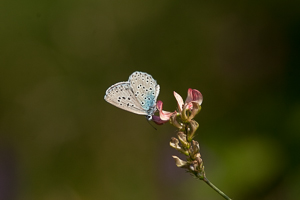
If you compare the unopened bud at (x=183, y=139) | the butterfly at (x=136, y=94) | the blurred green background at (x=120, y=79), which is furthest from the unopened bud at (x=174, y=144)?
the blurred green background at (x=120, y=79)

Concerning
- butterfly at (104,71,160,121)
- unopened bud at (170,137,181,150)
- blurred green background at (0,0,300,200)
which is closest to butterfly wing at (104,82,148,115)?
butterfly at (104,71,160,121)

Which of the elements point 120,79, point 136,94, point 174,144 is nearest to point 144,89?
point 136,94

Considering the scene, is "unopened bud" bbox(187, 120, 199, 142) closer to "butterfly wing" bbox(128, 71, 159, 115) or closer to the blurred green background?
"butterfly wing" bbox(128, 71, 159, 115)

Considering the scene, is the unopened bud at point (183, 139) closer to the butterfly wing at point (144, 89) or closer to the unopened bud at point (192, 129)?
the unopened bud at point (192, 129)

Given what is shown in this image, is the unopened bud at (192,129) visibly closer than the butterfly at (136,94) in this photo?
Yes

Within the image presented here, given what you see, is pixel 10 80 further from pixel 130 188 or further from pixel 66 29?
pixel 130 188

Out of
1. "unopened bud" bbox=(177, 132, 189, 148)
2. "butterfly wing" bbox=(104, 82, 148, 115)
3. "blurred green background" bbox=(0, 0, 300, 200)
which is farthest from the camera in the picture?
"blurred green background" bbox=(0, 0, 300, 200)

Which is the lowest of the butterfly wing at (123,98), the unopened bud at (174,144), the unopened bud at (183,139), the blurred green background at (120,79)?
the blurred green background at (120,79)

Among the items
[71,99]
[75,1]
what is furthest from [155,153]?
[75,1]

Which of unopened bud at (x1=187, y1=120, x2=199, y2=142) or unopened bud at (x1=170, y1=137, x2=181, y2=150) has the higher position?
unopened bud at (x1=187, y1=120, x2=199, y2=142)

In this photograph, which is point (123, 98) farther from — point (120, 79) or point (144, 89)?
point (120, 79)
